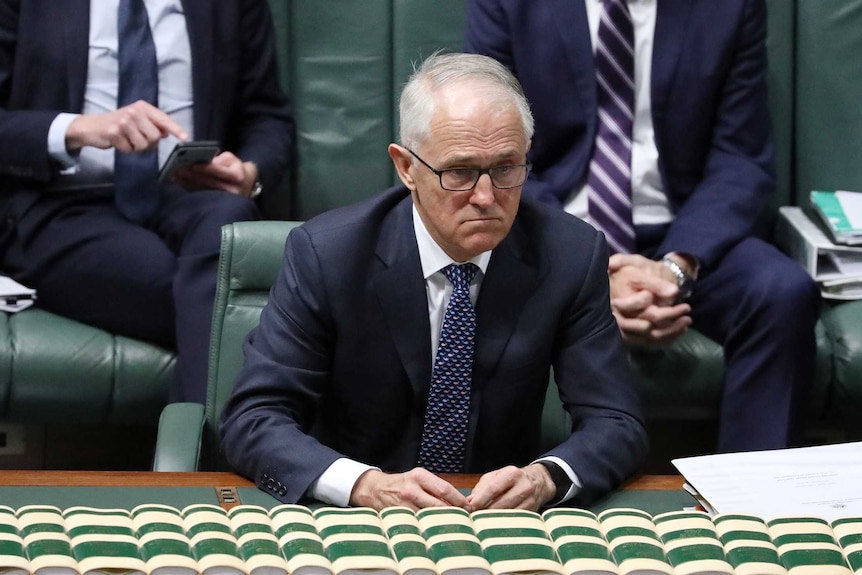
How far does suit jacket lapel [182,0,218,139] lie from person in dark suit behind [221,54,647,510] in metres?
A: 1.08

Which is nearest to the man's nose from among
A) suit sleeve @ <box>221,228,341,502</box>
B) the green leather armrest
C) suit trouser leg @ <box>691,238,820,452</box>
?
suit sleeve @ <box>221,228,341,502</box>

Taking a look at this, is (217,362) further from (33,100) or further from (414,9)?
(414,9)

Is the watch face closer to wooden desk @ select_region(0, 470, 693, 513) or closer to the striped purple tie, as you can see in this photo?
the striped purple tie

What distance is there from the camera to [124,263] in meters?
2.76

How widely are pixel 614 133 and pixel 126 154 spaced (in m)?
1.03

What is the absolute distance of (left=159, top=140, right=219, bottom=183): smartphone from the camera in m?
2.78

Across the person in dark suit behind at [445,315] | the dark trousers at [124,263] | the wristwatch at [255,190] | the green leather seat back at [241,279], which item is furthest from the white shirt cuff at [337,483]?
the wristwatch at [255,190]

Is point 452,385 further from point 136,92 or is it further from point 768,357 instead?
point 136,92

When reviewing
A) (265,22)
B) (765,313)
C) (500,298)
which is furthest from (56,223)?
(765,313)

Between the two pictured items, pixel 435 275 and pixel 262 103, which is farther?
pixel 262 103

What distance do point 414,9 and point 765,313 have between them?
113 cm

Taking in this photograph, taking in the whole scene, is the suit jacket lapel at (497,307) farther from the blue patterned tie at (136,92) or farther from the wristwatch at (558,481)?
the blue patterned tie at (136,92)

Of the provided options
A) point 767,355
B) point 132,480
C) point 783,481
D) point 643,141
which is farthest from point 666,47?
point 132,480

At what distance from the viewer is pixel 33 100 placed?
9.55 ft
